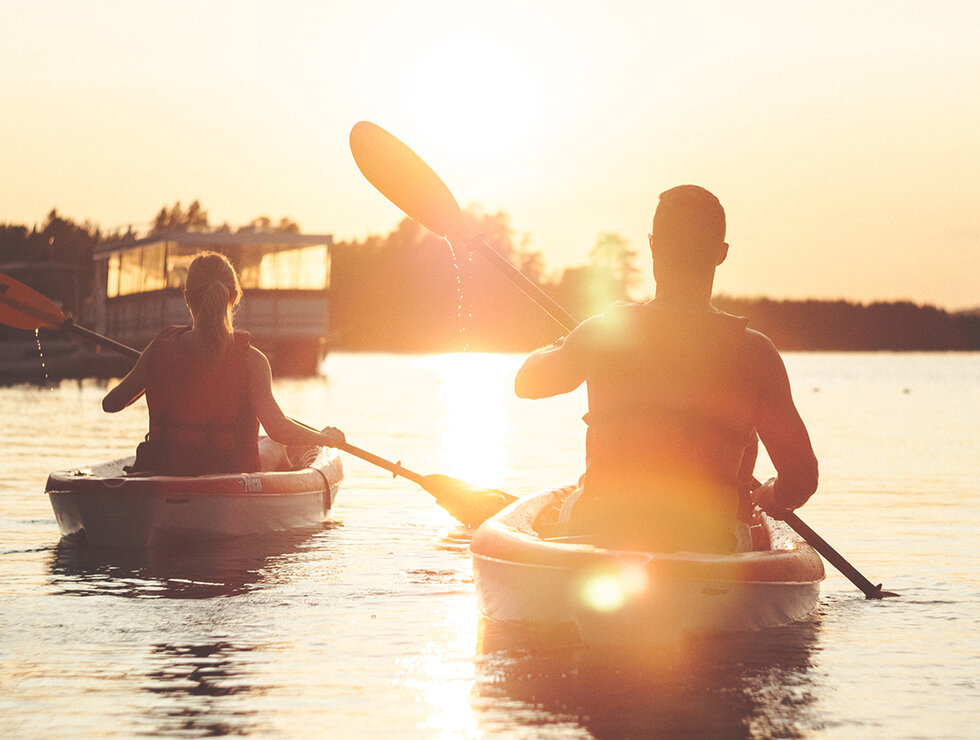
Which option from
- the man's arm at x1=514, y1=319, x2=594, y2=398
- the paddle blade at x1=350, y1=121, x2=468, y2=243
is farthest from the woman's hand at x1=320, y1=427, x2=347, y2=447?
the man's arm at x1=514, y1=319, x2=594, y2=398

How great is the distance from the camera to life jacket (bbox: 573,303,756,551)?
19.9 feet

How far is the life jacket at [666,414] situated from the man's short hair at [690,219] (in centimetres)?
29

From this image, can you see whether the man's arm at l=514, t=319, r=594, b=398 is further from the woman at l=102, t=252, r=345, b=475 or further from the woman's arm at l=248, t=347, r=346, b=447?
the woman's arm at l=248, t=347, r=346, b=447

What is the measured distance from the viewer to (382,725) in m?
5.82

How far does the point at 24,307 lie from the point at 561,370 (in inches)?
283

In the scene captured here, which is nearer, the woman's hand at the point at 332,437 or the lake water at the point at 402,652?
the lake water at the point at 402,652

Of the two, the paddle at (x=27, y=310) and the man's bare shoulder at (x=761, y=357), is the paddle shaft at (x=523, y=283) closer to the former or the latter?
the man's bare shoulder at (x=761, y=357)

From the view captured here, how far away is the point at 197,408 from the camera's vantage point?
10250 mm

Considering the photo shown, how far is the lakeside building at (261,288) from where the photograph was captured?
5691cm

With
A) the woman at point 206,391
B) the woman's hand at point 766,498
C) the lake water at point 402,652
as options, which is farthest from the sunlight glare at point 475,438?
the woman's hand at point 766,498

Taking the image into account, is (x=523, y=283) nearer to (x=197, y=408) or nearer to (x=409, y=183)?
(x=409, y=183)

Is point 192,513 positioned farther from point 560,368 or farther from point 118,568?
point 560,368

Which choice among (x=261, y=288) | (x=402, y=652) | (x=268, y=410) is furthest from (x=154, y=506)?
(x=261, y=288)

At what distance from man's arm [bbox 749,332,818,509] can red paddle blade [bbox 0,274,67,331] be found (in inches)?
290
